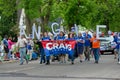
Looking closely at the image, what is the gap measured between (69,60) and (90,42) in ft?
5.12

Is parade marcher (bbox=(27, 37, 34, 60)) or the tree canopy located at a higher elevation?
the tree canopy

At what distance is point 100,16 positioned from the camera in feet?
199

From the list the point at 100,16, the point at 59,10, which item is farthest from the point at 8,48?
the point at 100,16

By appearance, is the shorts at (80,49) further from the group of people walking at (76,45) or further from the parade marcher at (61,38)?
the parade marcher at (61,38)

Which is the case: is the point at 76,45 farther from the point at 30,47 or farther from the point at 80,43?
the point at 30,47

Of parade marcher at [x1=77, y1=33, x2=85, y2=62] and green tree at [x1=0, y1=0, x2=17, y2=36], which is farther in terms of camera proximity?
green tree at [x1=0, y1=0, x2=17, y2=36]

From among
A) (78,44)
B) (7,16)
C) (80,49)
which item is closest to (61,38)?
(78,44)

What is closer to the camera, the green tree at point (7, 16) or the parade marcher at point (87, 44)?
the parade marcher at point (87, 44)

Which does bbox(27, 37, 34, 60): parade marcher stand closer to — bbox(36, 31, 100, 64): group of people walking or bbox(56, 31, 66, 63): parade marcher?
bbox(36, 31, 100, 64): group of people walking

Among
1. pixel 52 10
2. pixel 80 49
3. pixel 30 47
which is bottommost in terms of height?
pixel 80 49

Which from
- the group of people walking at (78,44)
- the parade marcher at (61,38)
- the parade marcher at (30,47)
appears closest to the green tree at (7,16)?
the parade marcher at (30,47)

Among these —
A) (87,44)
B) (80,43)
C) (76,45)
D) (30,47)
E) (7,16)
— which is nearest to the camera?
(80,43)

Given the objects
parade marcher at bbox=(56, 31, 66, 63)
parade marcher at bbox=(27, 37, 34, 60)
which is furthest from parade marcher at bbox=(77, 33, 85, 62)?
parade marcher at bbox=(27, 37, 34, 60)

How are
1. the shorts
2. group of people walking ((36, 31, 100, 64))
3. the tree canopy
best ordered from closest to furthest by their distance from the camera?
group of people walking ((36, 31, 100, 64)) → the shorts → the tree canopy
